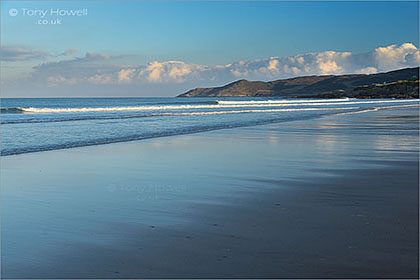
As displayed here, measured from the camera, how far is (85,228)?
4.62 meters

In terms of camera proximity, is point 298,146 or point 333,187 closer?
point 333,187

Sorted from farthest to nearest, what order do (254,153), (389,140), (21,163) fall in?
(389,140), (254,153), (21,163)

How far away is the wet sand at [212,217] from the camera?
357 centimetres

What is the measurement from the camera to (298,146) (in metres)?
12.1

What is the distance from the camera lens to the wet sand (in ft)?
11.7

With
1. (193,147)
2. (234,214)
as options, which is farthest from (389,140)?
(234,214)

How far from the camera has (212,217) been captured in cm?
501

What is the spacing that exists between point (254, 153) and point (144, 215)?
5.94m

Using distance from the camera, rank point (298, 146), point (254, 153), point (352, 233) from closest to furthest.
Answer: point (352, 233) < point (254, 153) < point (298, 146)

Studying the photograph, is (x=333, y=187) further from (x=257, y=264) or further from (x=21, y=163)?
(x=21, y=163)

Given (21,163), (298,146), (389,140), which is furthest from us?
(389,140)

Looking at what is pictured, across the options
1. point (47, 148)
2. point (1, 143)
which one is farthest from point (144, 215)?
point (1, 143)

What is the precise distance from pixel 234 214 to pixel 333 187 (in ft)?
6.97

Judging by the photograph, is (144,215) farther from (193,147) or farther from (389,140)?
(389,140)
